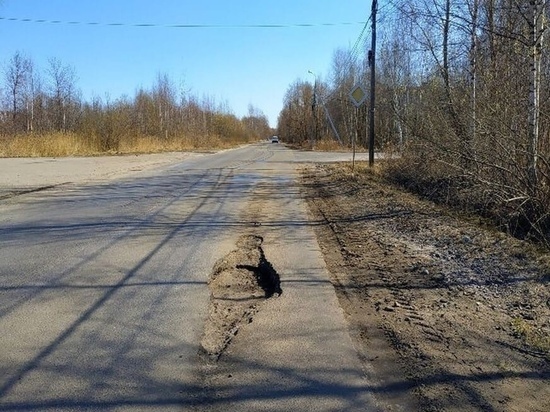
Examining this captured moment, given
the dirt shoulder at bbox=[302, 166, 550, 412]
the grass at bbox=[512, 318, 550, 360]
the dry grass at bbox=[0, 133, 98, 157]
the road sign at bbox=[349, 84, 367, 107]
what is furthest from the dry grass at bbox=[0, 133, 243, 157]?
the grass at bbox=[512, 318, 550, 360]

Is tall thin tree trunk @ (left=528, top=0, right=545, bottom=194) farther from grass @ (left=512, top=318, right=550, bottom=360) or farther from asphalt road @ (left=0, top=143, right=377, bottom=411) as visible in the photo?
grass @ (left=512, top=318, right=550, bottom=360)

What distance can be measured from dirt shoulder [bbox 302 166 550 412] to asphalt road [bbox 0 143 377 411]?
0.96 feet

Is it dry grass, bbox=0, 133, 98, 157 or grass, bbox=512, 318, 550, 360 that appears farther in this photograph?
dry grass, bbox=0, 133, 98, 157

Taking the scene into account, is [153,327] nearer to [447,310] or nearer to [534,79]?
[447,310]

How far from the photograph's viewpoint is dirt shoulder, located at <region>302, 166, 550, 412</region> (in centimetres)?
346

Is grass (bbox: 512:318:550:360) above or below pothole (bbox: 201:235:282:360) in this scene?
below

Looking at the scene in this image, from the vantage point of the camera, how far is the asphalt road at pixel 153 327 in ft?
10.8

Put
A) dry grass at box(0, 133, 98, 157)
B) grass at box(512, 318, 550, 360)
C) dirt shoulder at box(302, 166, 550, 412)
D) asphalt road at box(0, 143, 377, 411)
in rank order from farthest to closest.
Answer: dry grass at box(0, 133, 98, 157) < grass at box(512, 318, 550, 360) < dirt shoulder at box(302, 166, 550, 412) < asphalt road at box(0, 143, 377, 411)

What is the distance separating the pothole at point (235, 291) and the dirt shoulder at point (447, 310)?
35.2 inches

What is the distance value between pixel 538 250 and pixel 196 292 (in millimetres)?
4650

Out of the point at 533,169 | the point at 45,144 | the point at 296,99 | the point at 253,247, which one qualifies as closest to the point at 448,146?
the point at 533,169

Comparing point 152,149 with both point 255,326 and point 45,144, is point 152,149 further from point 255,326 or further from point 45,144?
point 255,326

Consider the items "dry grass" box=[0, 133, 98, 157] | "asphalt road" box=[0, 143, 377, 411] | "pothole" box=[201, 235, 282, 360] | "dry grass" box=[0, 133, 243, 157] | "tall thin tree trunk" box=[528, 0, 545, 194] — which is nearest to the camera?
"asphalt road" box=[0, 143, 377, 411]

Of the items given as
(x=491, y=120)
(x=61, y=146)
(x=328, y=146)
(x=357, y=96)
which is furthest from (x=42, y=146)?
(x=491, y=120)
